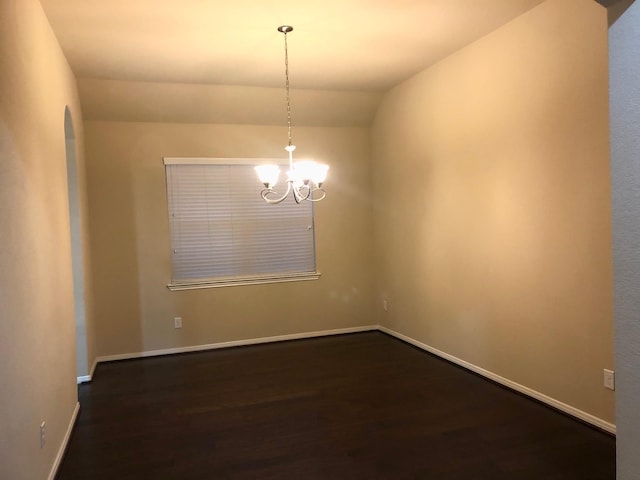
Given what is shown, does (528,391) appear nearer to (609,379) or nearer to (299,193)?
(609,379)

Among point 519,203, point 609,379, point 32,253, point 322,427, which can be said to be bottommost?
point 322,427

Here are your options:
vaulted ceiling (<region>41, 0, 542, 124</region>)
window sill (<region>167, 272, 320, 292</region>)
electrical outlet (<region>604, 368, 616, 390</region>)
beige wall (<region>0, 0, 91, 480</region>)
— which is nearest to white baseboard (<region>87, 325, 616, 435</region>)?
electrical outlet (<region>604, 368, 616, 390</region>)

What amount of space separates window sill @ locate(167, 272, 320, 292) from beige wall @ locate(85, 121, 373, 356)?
56 millimetres

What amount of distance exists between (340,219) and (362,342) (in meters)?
1.48

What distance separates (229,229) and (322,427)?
2702 mm

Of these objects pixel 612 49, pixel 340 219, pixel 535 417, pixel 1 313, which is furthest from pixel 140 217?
pixel 612 49

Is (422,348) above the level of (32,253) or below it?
below

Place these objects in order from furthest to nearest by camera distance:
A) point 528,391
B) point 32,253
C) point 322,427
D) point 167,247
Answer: point 167,247
point 528,391
point 322,427
point 32,253

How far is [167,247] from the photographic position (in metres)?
4.89

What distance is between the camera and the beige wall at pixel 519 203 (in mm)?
2762

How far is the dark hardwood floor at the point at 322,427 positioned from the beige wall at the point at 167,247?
0.63 meters

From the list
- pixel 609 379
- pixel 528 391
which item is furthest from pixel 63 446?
pixel 609 379

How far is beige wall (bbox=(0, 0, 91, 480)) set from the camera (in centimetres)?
189

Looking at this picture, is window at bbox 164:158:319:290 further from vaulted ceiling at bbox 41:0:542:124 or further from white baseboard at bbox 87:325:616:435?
vaulted ceiling at bbox 41:0:542:124
